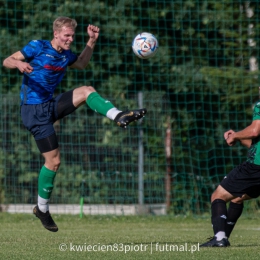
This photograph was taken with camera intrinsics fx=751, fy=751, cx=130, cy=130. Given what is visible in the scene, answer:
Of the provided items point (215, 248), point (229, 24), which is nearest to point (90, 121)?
point (229, 24)

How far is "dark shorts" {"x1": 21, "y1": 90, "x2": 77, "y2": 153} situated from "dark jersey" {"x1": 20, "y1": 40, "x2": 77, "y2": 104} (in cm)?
A: 9

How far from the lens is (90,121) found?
1497cm

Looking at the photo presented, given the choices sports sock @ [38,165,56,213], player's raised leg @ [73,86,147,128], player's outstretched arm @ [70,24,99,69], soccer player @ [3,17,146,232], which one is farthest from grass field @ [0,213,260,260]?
player's outstretched arm @ [70,24,99,69]

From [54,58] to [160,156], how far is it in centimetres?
707

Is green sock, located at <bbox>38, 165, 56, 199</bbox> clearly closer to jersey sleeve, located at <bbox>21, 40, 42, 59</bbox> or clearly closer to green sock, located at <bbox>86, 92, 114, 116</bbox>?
green sock, located at <bbox>86, 92, 114, 116</bbox>

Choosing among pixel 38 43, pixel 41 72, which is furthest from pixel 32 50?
pixel 41 72

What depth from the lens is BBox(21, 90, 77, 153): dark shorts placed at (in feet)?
26.9

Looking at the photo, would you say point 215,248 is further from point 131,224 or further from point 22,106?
point 131,224

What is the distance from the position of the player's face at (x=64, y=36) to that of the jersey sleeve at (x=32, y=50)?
23 cm

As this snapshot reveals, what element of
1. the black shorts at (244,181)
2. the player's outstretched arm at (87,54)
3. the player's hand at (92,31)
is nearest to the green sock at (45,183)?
the player's outstretched arm at (87,54)

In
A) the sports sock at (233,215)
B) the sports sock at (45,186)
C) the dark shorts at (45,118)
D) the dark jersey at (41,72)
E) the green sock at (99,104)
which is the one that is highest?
the dark jersey at (41,72)

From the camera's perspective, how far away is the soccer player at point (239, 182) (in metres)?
7.46

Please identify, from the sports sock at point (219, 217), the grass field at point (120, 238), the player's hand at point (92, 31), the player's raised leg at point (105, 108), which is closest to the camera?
the grass field at point (120, 238)

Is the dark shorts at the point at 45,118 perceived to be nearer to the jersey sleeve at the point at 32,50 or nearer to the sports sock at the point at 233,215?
the jersey sleeve at the point at 32,50
